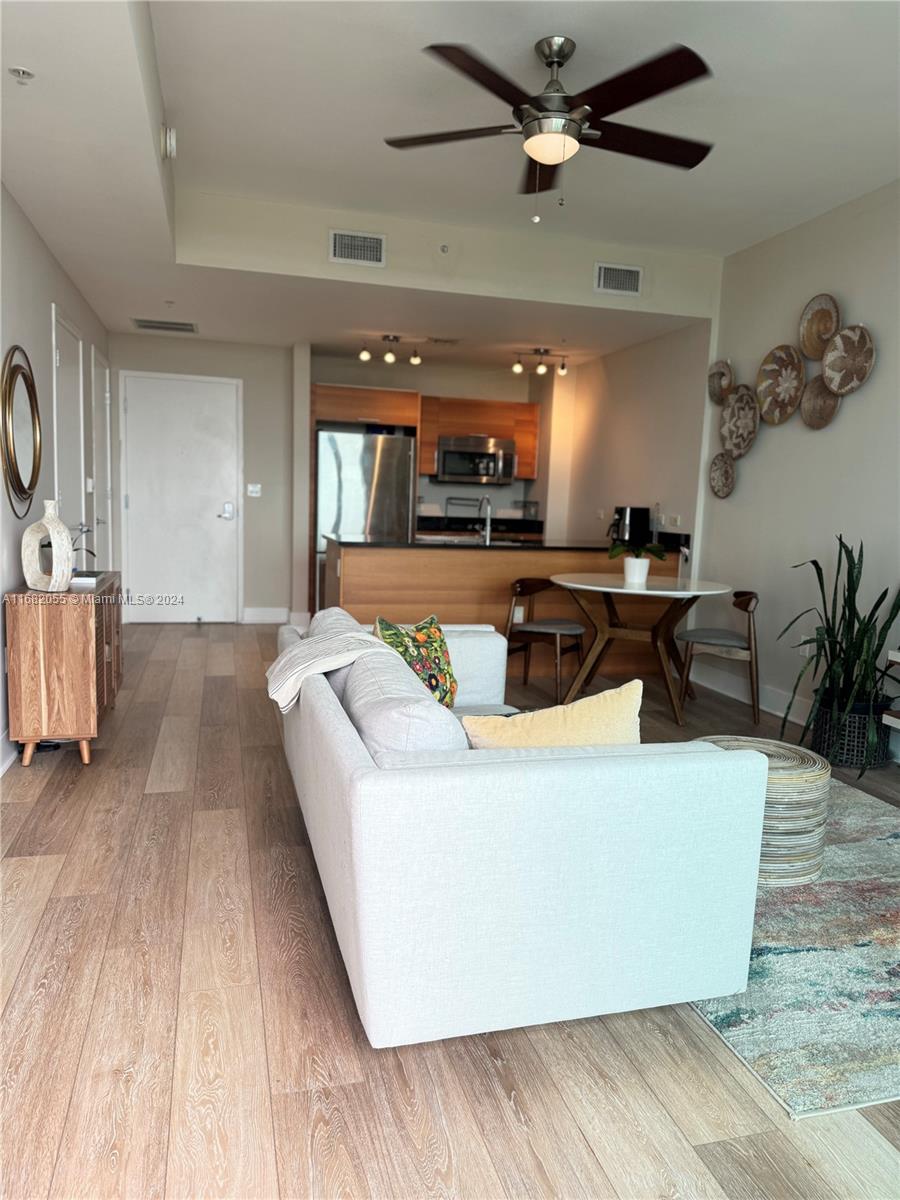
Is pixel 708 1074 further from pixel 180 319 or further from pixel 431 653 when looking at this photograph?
pixel 180 319

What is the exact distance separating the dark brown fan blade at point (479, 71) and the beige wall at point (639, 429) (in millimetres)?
3092

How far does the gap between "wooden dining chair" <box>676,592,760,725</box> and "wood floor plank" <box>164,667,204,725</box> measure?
277cm

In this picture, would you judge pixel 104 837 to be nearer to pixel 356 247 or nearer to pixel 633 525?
pixel 356 247

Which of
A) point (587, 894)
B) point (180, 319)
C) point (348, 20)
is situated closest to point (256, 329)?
point (180, 319)

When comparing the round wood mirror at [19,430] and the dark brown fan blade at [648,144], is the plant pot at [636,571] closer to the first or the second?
the dark brown fan blade at [648,144]

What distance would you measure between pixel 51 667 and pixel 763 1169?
9.88 feet

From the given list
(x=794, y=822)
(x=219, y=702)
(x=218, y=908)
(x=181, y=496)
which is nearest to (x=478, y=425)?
(x=181, y=496)

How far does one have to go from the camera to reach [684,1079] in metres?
1.65

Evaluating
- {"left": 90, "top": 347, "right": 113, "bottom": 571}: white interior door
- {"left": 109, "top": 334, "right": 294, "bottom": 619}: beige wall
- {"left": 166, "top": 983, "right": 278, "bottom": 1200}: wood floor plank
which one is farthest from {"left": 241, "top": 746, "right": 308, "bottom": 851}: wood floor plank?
Answer: {"left": 109, "top": 334, "right": 294, "bottom": 619}: beige wall

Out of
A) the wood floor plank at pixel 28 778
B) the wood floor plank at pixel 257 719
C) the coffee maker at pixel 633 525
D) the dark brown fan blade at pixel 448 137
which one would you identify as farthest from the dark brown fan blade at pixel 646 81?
the coffee maker at pixel 633 525

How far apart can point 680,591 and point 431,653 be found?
5.76ft

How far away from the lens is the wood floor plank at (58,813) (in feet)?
8.58

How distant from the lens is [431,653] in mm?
2818

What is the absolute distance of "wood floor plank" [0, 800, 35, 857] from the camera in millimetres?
2627
